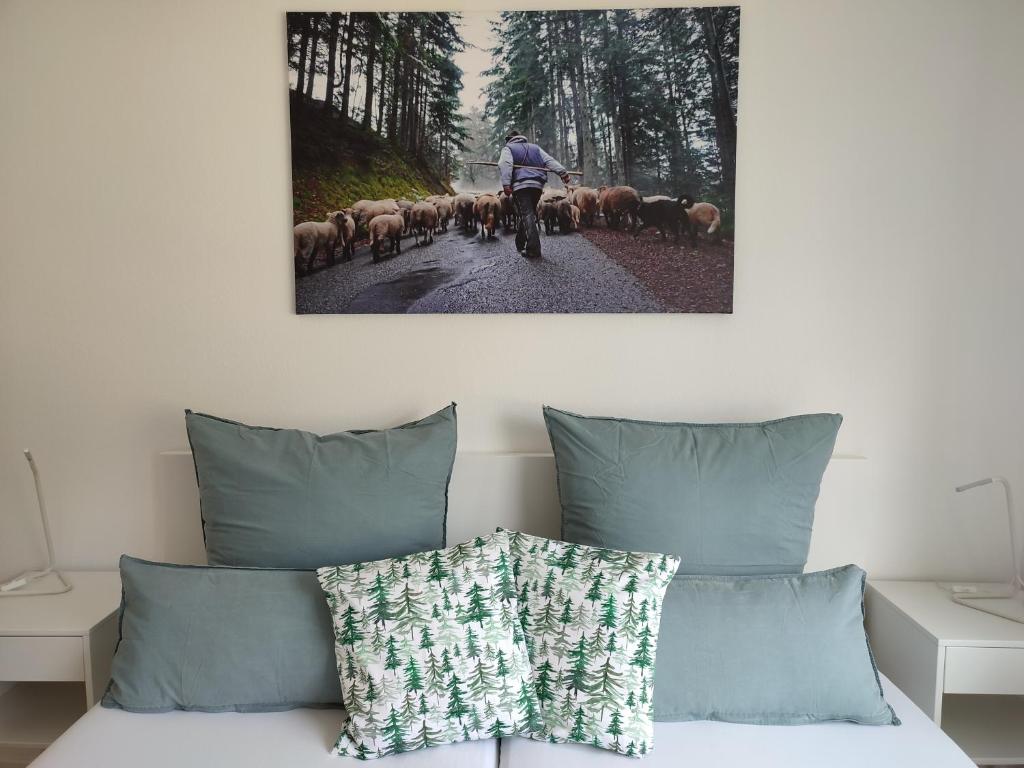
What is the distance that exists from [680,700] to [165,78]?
208 cm

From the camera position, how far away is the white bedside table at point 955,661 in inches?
65.0

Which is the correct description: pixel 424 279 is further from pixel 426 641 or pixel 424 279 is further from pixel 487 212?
pixel 426 641

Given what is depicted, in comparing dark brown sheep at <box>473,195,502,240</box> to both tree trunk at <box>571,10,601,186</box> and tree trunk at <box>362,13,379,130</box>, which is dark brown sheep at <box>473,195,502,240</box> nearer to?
tree trunk at <box>571,10,601,186</box>

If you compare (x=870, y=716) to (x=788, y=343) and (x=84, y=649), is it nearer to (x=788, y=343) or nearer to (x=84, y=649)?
(x=788, y=343)

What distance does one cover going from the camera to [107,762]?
1.38 metres

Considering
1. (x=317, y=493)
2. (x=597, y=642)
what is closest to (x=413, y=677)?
(x=597, y=642)

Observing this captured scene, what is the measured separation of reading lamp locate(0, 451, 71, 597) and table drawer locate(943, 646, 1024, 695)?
2.32 meters

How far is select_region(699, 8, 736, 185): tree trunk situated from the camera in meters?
1.89

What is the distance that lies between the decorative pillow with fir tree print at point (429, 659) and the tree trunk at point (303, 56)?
4.40ft

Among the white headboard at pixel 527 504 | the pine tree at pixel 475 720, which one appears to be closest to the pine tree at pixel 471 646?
the pine tree at pixel 475 720

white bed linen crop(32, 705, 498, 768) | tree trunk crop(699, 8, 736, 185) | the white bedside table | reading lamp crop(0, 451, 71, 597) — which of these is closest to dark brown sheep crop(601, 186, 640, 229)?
tree trunk crop(699, 8, 736, 185)

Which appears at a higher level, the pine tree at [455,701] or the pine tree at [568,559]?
the pine tree at [568,559]

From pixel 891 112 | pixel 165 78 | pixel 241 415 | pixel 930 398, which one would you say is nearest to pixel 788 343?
pixel 930 398

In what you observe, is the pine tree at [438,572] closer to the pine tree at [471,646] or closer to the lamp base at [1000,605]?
the pine tree at [471,646]
